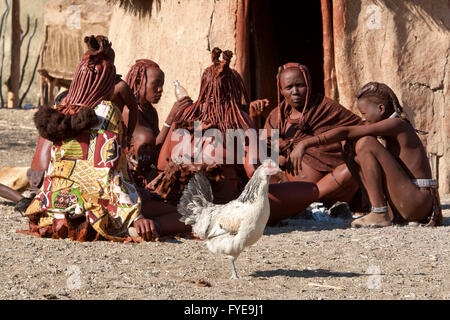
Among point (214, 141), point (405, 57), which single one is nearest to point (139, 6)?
point (405, 57)

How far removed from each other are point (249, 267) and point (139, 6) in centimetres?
637

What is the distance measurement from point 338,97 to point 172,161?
360 centimetres

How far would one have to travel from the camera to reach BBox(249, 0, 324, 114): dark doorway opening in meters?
10.7

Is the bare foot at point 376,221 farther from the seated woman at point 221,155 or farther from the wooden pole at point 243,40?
the wooden pole at point 243,40

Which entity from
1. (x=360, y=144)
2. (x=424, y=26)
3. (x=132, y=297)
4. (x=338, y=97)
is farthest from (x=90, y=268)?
(x=424, y=26)

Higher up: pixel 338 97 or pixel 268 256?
pixel 338 97

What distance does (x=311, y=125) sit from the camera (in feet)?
23.2

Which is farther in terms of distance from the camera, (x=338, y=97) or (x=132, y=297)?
(x=338, y=97)

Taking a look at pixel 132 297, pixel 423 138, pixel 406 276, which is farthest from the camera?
pixel 423 138

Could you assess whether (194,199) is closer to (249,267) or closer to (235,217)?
(235,217)

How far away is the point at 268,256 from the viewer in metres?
4.79

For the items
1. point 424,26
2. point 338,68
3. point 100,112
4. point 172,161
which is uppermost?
point 424,26

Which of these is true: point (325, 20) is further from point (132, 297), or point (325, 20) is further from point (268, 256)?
point (132, 297)

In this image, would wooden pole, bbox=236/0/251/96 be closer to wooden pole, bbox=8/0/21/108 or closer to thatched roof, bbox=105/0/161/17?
thatched roof, bbox=105/0/161/17
